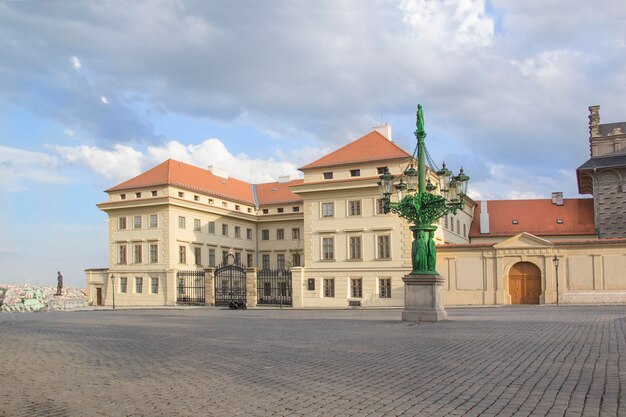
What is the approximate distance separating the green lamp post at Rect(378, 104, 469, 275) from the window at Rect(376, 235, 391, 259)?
2151 centimetres

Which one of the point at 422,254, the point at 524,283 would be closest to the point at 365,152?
the point at 524,283

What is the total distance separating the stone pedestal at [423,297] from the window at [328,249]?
25.5m

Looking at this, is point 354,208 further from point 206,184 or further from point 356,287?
point 206,184

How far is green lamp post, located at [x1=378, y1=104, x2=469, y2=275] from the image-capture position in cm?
2264

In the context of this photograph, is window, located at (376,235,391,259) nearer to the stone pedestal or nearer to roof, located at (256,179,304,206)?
roof, located at (256,179,304,206)

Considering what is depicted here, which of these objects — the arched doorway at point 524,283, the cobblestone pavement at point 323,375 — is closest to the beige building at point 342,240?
the arched doorway at point 524,283

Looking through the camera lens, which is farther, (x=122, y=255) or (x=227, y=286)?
(x=122, y=255)

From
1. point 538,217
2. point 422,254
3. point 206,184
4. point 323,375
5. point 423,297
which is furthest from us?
point 206,184

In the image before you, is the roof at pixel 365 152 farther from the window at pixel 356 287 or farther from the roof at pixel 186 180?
the roof at pixel 186 180

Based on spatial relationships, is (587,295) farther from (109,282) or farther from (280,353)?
(109,282)

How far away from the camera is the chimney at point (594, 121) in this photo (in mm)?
55312

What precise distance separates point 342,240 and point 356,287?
3.64 meters

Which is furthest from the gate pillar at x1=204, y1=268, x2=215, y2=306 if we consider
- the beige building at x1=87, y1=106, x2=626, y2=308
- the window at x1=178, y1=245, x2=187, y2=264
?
the window at x1=178, y1=245, x2=187, y2=264

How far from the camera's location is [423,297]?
22156mm
